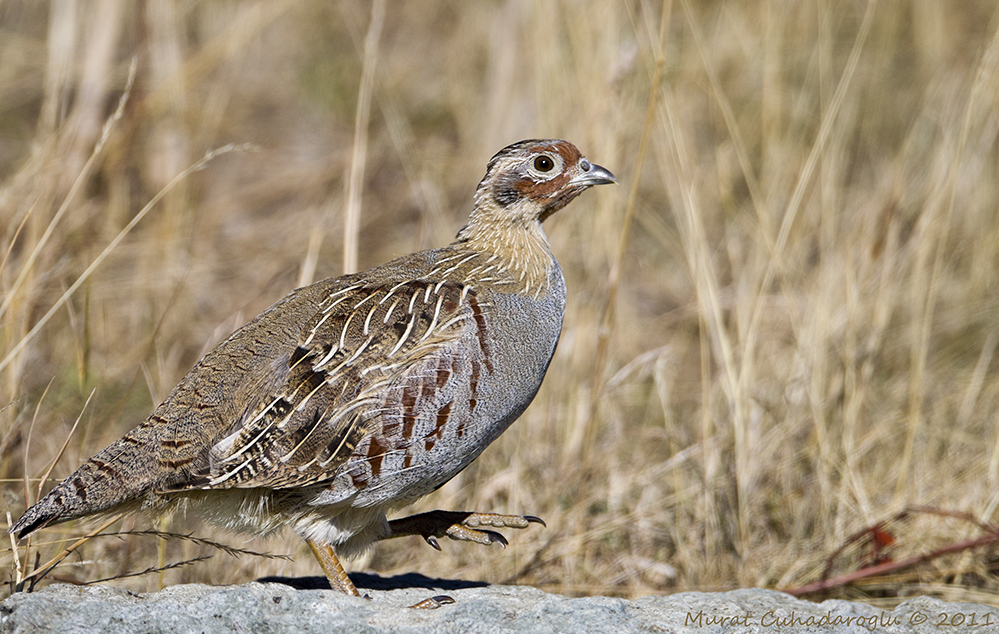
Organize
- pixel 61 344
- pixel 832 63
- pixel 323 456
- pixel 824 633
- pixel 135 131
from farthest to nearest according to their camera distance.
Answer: pixel 832 63
pixel 135 131
pixel 61 344
pixel 323 456
pixel 824 633

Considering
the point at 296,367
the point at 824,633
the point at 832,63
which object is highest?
the point at 832,63

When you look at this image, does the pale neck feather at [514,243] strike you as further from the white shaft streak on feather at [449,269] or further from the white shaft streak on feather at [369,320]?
the white shaft streak on feather at [369,320]

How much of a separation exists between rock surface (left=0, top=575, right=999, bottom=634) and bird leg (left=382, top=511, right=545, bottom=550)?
75cm

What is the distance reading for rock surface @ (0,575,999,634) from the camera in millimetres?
2938

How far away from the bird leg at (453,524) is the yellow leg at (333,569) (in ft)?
1.50

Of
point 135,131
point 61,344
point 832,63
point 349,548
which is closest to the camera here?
point 349,548

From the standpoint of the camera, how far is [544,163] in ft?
14.6

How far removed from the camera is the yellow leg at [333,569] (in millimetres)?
3674

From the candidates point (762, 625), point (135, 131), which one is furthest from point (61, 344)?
point (762, 625)

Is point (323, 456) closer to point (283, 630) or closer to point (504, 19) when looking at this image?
point (283, 630)

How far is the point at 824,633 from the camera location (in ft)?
10.5

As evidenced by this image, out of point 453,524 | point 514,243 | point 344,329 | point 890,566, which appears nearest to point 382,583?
point 453,524

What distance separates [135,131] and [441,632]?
5883 mm

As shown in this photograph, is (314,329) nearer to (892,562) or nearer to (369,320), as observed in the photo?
(369,320)
